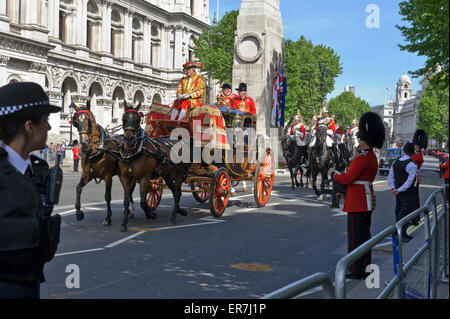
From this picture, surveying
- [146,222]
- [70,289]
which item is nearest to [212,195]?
[146,222]

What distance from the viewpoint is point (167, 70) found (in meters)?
66.6

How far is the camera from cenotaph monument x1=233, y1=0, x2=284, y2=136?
27709 mm

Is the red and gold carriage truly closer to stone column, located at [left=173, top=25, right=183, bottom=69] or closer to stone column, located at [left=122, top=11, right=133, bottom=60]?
stone column, located at [left=122, top=11, right=133, bottom=60]

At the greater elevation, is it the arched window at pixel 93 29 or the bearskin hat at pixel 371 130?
the arched window at pixel 93 29

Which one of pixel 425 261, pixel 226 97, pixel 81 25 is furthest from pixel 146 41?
pixel 425 261

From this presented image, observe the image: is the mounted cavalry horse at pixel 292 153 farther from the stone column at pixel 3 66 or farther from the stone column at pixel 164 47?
the stone column at pixel 164 47

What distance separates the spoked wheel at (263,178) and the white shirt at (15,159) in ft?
36.1

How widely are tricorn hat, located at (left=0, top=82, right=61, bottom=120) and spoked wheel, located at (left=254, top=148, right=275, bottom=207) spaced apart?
36.0 ft

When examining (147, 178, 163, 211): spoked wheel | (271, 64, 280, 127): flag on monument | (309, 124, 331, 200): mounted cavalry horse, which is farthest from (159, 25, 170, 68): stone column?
(147, 178, 163, 211): spoked wheel

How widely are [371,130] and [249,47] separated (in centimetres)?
2193

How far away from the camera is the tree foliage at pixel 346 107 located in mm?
112188

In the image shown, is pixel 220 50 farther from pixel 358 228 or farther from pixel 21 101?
pixel 21 101

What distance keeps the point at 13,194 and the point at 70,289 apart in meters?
3.58

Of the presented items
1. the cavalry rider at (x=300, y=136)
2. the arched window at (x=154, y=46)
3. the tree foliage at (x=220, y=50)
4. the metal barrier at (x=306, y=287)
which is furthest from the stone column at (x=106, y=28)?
the metal barrier at (x=306, y=287)
